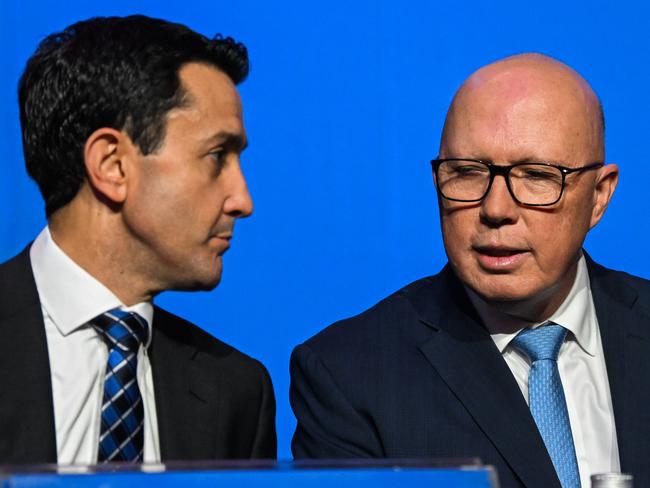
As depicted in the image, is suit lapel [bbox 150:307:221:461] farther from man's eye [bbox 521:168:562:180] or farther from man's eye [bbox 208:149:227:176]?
man's eye [bbox 521:168:562:180]

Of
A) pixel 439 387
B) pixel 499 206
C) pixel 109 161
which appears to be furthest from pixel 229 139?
pixel 439 387

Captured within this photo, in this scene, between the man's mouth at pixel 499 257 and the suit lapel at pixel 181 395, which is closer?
the suit lapel at pixel 181 395

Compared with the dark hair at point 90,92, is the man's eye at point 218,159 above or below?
below

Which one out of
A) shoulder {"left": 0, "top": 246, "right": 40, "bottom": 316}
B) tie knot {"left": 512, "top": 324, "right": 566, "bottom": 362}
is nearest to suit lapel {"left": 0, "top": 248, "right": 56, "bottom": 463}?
shoulder {"left": 0, "top": 246, "right": 40, "bottom": 316}

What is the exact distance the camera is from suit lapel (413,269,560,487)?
5.16ft

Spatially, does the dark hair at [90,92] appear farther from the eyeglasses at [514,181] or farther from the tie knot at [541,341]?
the tie knot at [541,341]

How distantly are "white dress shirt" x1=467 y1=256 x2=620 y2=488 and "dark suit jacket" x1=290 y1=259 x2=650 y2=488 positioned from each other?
0.02 meters

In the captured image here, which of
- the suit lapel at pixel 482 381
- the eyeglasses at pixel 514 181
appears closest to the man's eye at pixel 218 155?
the eyeglasses at pixel 514 181

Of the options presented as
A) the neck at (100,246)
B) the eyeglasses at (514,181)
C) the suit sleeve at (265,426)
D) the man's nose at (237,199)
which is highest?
the eyeglasses at (514,181)

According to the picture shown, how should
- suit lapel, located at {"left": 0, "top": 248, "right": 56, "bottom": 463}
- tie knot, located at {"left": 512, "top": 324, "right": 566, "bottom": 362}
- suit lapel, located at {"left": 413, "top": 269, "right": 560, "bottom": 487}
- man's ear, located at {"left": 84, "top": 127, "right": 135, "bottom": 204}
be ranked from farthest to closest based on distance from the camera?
tie knot, located at {"left": 512, "top": 324, "right": 566, "bottom": 362}, suit lapel, located at {"left": 413, "top": 269, "right": 560, "bottom": 487}, man's ear, located at {"left": 84, "top": 127, "right": 135, "bottom": 204}, suit lapel, located at {"left": 0, "top": 248, "right": 56, "bottom": 463}

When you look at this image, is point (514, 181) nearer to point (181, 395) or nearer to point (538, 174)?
point (538, 174)

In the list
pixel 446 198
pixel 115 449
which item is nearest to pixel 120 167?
pixel 115 449

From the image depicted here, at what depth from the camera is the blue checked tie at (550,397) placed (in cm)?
158

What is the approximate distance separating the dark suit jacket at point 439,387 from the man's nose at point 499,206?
0.69 feet
